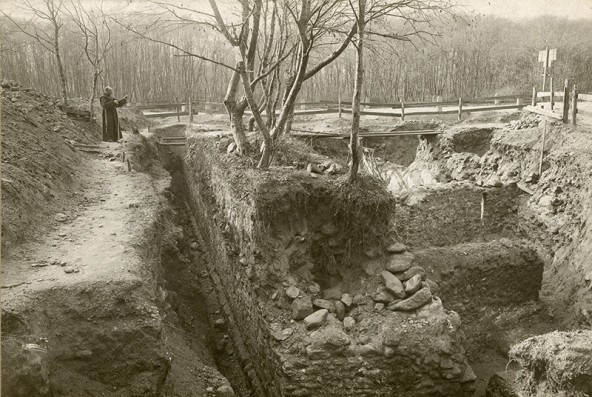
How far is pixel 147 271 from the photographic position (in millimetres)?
7207

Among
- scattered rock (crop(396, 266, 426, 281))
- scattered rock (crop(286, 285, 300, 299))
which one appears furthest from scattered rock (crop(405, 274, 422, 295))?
scattered rock (crop(286, 285, 300, 299))

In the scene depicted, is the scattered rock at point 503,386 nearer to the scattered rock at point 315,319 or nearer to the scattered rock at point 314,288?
the scattered rock at point 315,319

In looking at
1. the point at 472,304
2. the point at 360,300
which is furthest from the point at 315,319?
the point at 472,304

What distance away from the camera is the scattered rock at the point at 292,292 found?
7.77m

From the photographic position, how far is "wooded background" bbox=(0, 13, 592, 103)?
69.2 ft

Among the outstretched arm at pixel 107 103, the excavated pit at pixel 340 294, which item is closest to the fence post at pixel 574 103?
the excavated pit at pixel 340 294

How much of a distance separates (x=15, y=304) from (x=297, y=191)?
4.18 metres

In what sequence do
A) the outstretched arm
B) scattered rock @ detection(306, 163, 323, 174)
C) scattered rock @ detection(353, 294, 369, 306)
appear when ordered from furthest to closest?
the outstretched arm, scattered rock @ detection(306, 163, 323, 174), scattered rock @ detection(353, 294, 369, 306)

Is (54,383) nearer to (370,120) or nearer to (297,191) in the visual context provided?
(297,191)

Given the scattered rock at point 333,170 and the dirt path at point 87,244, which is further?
the scattered rock at point 333,170

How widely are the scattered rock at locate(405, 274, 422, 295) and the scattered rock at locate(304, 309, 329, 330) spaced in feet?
4.25

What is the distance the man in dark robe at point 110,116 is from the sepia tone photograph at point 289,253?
6 cm

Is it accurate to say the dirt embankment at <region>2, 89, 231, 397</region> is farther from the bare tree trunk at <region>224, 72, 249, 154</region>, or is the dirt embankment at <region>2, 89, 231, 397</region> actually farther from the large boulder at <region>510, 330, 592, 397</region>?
the large boulder at <region>510, 330, 592, 397</region>

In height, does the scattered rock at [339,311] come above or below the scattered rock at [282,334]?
above
